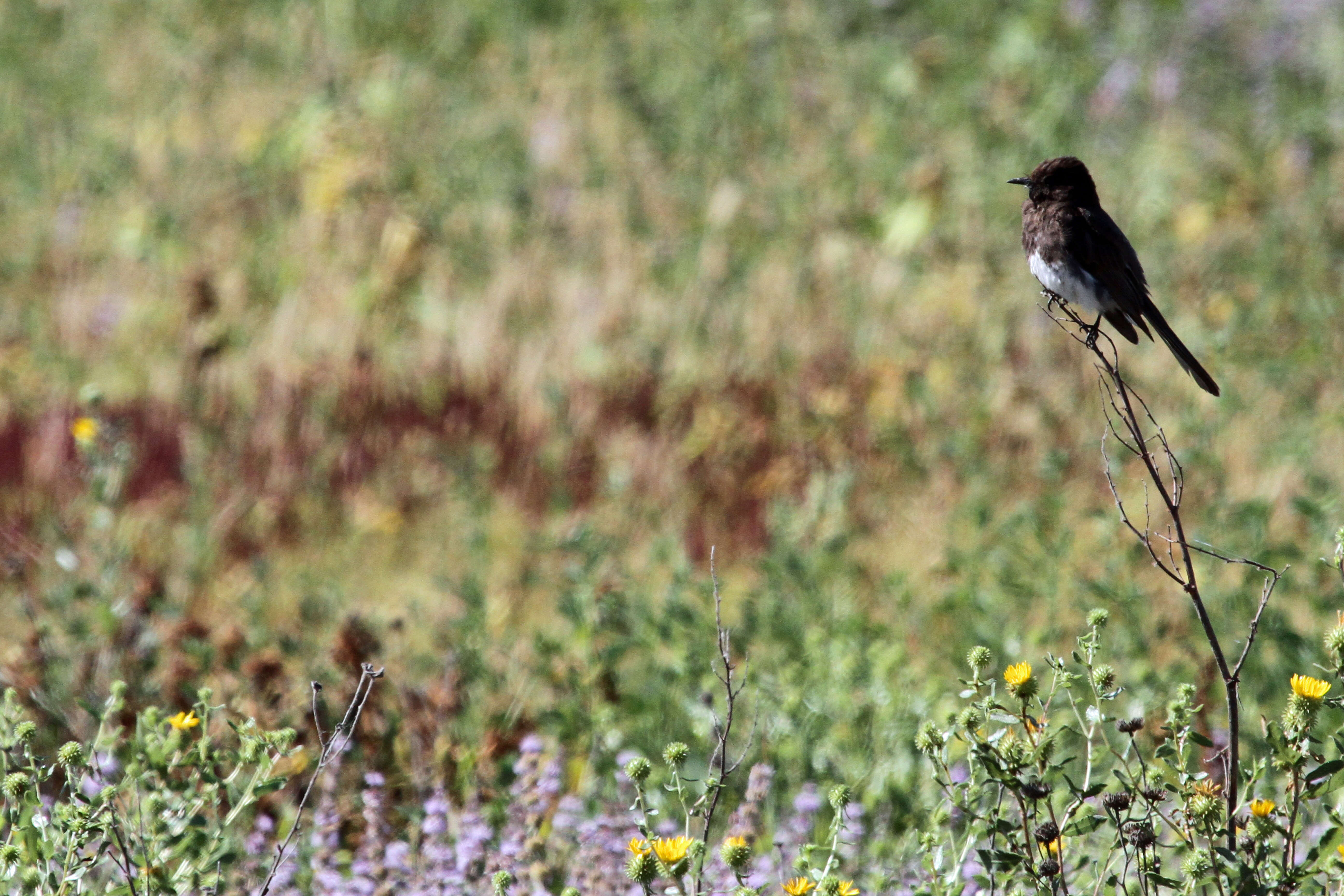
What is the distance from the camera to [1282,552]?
3.69 m

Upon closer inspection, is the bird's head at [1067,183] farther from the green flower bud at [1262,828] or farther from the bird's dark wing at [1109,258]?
the green flower bud at [1262,828]

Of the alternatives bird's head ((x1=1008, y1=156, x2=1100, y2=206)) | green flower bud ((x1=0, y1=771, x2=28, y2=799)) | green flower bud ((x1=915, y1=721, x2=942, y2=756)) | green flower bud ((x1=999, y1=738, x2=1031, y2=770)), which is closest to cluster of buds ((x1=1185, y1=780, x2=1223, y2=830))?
green flower bud ((x1=999, y1=738, x2=1031, y2=770))

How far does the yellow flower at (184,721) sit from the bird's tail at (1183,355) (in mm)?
1762

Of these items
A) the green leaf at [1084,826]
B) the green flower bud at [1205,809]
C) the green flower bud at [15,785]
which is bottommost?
the green flower bud at [15,785]

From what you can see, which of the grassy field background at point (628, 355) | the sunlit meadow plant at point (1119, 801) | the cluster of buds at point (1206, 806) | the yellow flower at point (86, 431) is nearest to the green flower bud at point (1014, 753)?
the sunlit meadow plant at point (1119, 801)

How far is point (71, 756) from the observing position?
2104 millimetres

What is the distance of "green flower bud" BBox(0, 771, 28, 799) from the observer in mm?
2020

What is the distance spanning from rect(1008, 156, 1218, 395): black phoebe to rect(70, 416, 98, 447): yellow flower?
2.40 m

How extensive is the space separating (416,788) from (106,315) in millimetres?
4553

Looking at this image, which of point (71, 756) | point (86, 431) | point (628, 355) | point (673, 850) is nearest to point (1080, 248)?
point (673, 850)


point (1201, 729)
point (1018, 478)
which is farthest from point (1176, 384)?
point (1201, 729)

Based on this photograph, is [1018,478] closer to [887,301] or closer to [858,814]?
[887,301]

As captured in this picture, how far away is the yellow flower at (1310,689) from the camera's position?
6.48 feet

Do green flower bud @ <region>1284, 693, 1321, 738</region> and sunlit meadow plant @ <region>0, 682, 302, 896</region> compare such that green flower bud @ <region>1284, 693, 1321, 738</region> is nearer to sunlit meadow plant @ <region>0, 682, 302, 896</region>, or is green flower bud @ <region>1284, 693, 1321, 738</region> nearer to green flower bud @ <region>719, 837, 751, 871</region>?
green flower bud @ <region>719, 837, 751, 871</region>
